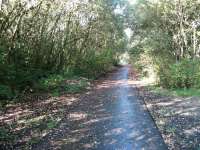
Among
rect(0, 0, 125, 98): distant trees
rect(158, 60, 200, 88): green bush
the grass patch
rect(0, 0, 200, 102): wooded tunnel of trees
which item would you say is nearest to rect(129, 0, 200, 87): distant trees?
rect(0, 0, 200, 102): wooded tunnel of trees

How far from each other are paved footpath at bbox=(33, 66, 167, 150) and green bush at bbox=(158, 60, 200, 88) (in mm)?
4523

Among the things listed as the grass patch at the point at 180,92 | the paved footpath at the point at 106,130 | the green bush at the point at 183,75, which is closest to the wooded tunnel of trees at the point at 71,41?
the green bush at the point at 183,75

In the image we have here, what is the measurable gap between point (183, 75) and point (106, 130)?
8.93 metres

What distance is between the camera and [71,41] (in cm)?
2141

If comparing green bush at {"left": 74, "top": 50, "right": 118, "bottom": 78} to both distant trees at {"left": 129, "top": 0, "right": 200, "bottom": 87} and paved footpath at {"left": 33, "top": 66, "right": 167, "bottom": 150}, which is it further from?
paved footpath at {"left": 33, "top": 66, "right": 167, "bottom": 150}

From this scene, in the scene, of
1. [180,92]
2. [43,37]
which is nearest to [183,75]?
[180,92]

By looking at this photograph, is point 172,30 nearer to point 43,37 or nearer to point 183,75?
point 183,75

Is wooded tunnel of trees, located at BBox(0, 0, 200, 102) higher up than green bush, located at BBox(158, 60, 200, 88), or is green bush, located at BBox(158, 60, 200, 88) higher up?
wooded tunnel of trees, located at BBox(0, 0, 200, 102)

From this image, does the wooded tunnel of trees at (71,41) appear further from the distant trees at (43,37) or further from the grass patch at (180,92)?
the grass patch at (180,92)

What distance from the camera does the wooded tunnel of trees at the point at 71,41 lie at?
14.4 meters

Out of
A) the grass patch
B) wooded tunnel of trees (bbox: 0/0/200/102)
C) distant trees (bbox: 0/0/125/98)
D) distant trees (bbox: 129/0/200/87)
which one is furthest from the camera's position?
distant trees (bbox: 129/0/200/87)

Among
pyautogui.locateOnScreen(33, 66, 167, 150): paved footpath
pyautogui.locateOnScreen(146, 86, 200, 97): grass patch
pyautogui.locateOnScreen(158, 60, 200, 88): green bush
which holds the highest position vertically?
pyautogui.locateOnScreen(158, 60, 200, 88): green bush

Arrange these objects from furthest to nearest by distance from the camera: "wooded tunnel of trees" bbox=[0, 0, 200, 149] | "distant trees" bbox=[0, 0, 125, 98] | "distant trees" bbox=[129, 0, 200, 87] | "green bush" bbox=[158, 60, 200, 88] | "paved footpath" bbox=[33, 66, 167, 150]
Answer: "distant trees" bbox=[129, 0, 200, 87] < "green bush" bbox=[158, 60, 200, 88] < "distant trees" bbox=[0, 0, 125, 98] < "wooded tunnel of trees" bbox=[0, 0, 200, 149] < "paved footpath" bbox=[33, 66, 167, 150]

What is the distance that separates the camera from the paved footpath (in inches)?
304
